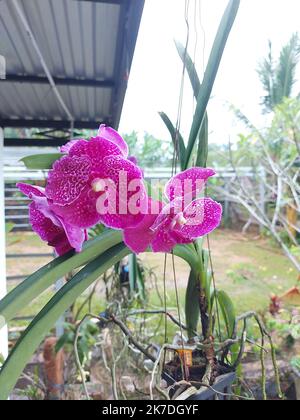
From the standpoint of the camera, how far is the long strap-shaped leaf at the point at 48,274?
247 mm

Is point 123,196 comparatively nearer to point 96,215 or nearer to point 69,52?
point 96,215

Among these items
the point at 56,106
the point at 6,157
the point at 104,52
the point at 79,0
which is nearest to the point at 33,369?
the point at 6,157

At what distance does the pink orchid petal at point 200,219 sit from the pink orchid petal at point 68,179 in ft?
0.27

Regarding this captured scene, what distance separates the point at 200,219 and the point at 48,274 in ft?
0.42

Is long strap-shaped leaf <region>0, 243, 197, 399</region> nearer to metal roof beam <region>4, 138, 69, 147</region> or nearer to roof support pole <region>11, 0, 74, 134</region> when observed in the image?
roof support pole <region>11, 0, 74, 134</region>

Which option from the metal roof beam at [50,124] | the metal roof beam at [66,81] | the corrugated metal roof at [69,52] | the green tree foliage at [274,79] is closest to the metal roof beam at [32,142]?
the metal roof beam at [50,124]

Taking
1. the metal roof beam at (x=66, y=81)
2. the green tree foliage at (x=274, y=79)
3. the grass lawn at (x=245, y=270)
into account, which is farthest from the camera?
the green tree foliage at (x=274, y=79)

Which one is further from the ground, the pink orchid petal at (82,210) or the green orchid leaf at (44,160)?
the green orchid leaf at (44,160)

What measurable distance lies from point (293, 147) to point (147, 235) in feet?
4.99

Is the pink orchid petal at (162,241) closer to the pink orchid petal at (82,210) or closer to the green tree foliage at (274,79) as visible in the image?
the pink orchid petal at (82,210)

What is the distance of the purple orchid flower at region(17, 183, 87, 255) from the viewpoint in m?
0.25

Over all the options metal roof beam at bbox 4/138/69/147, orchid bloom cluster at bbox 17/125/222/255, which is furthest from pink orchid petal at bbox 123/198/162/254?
metal roof beam at bbox 4/138/69/147

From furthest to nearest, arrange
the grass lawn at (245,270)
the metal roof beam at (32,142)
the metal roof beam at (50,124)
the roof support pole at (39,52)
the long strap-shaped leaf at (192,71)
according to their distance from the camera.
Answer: the grass lawn at (245,270) → the metal roof beam at (32,142) → the metal roof beam at (50,124) → the roof support pole at (39,52) → the long strap-shaped leaf at (192,71)

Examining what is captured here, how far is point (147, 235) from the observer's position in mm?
254
